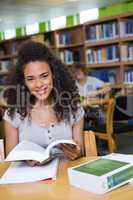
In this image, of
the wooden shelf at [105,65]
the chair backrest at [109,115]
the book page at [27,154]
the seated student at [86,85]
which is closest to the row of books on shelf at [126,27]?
the wooden shelf at [105,65]

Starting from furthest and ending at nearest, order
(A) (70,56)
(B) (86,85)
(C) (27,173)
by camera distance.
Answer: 1. (A) (70,56)
2. (B) (86,85)
3. (C) (27,173)

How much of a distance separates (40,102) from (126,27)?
156 inches

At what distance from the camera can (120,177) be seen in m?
1.01

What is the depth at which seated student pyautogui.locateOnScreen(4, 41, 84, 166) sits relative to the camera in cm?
161

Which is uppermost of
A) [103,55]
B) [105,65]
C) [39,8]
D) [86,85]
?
[39,8]

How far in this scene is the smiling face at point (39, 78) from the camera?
5.15 ft

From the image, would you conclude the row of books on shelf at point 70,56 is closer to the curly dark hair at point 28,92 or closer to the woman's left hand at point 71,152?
the curly dark hair at point 28,92

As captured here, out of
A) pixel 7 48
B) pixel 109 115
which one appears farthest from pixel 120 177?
pixel 7 48

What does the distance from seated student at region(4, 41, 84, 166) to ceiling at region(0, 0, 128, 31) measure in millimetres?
4597

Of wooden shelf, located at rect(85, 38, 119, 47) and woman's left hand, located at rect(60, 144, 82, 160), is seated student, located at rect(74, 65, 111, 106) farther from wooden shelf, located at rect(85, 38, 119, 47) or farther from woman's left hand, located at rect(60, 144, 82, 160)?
woman's left hand, located at rect(60, 144, 82, 160)

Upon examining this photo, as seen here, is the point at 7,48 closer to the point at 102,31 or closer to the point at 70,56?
the point at 70,56

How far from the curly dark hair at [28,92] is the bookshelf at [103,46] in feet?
10.3

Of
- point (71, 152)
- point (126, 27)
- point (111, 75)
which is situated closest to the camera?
point (71, 152)

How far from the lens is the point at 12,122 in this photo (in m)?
1.65
